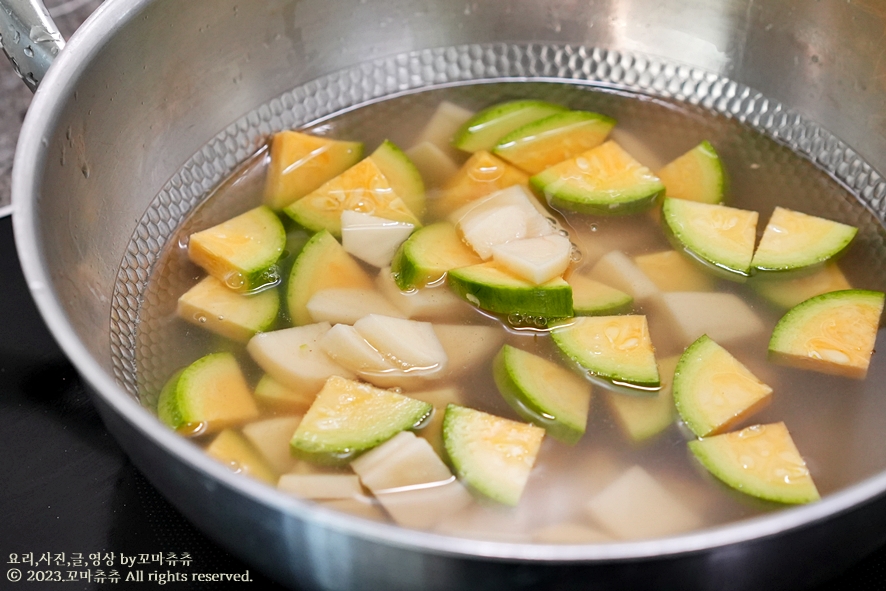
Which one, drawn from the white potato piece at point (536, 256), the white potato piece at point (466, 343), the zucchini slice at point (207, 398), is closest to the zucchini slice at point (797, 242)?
the white potato piece at point (536, 256)

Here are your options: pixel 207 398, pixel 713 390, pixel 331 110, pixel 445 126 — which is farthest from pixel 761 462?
pixel 331 110

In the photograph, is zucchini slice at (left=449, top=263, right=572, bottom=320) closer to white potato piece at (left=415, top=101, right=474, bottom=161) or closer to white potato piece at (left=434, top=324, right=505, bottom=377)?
white potato piece at (left=434, top=324, right=505, bottom=377)

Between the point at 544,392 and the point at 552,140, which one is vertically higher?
the point at 552,140

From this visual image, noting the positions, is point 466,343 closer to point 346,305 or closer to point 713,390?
point 346,305

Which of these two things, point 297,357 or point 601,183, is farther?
point 601,183

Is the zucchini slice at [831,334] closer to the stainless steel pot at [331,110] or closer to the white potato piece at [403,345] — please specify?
the stainless steel pot at [331,110]

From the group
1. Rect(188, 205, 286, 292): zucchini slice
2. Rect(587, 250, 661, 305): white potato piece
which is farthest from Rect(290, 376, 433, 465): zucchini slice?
Rect(587, 250, 661, 305): white potato piece
